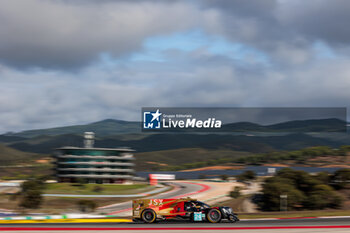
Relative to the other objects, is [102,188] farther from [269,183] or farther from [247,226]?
[247,226]

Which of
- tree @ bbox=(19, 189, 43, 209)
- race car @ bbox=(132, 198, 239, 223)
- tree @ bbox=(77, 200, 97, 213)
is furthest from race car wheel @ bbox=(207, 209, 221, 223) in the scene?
tree @ bbox=(19, 189, 43, 209)

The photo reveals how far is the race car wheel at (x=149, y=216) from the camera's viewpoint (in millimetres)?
25156

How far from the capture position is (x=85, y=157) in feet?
359

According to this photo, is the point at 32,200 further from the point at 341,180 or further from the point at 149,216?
the point at 341,180

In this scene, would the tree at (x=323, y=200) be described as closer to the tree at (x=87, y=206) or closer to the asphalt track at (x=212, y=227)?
the asphalt track at (x=212, y=227)

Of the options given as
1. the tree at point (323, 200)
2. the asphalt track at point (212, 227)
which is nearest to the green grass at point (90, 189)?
the tree at point (323, 200)

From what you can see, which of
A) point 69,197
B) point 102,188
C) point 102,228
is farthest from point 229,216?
point 102,188

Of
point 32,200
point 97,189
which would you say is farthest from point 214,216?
point 97,189

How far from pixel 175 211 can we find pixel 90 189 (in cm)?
8244

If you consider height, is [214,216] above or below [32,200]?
above

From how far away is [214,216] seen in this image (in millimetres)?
24641

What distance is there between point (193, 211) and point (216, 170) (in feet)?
525

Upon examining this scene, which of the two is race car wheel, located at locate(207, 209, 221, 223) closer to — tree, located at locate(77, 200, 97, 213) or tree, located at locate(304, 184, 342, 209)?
tree, located at locate(304, 184, 342, 209)

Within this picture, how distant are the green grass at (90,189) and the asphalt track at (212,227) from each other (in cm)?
7791
